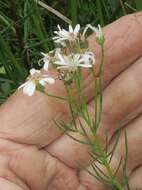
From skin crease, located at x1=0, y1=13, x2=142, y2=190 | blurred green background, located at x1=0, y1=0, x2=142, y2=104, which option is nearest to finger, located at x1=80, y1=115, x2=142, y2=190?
skin crease, located at x1=0, y1=13, x2=142, y2=190

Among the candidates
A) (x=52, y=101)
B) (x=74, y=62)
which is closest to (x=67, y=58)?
(x=74, y=62)

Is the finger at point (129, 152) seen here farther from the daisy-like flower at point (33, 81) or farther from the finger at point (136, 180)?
the daisy-like flower at point (33, 81)

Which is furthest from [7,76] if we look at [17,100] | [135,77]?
[135,77]

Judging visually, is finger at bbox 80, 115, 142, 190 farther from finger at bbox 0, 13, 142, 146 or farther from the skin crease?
finger at bbox 0, 13, 142, 146

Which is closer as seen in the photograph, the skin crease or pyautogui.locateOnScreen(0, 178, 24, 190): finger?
pyautogui.locateOnScreen(0, 178, 24, 190): finger

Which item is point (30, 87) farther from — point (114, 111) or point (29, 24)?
point (29, 24)

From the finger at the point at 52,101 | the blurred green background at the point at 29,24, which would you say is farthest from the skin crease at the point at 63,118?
the blurred green background at the point at 29,24
